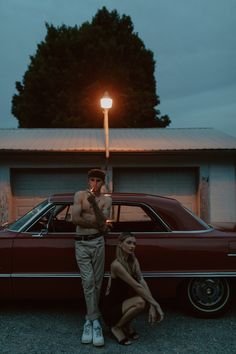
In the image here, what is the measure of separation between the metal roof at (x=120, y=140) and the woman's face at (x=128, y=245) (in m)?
7.11

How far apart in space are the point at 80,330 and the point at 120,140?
30.2ft

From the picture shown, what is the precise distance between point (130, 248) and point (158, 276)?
2.67ft

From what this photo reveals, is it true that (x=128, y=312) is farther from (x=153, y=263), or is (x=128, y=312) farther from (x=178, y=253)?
(x=178, y=253)

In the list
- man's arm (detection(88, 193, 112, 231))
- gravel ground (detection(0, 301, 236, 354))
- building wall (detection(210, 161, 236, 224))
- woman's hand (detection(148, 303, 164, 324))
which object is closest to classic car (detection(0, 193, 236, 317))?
gravel ground (detection(0, 301, 236, 354))

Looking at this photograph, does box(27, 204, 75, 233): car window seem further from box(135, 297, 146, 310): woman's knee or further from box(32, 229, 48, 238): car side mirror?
box(135, 297, 146, 310): woman's knee

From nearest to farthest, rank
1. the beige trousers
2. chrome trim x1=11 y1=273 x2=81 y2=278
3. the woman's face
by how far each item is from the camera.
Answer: the woman's face → the beige trousers → chrome trim x1=11 y1=273 x2=81 y2=278

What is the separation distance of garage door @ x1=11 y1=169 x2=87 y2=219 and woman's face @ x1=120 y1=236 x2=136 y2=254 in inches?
307

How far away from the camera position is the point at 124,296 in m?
4.09

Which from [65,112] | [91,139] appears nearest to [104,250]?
[91,139]

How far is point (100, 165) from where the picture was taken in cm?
1170

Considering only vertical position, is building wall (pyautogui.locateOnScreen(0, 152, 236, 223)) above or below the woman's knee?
above

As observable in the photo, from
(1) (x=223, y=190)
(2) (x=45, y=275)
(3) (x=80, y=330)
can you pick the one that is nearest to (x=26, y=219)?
(2) (x=45, y=275)

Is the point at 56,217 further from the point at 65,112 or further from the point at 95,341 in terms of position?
the point at 65,112

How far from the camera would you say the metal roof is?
37.1 feet
